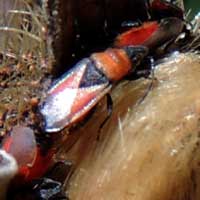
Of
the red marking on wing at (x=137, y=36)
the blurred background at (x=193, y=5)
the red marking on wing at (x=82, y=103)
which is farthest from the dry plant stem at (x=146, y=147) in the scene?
the blurred background at (x=193, y=5)

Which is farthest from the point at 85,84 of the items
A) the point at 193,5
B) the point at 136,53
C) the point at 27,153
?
the point at 193,5

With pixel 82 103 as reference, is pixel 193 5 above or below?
below

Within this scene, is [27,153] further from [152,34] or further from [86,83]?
[152,34]

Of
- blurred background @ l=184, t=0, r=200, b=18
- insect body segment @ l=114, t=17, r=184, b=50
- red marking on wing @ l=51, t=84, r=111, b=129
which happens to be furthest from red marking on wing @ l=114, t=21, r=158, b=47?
blurred background @ l=184, t=0, r=200, b=18

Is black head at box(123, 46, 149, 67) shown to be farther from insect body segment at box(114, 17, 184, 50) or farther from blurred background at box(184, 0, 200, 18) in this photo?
blurred background at box(184, 0, 200, 18)

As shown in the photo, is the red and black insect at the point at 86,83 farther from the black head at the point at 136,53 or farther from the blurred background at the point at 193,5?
the blurred background at the point at 193,5

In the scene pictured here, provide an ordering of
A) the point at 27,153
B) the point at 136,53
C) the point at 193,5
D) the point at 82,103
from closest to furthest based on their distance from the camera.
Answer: the point at 27,153 → the point at 82,103 → the point at 136,53 → the point at 193,5
